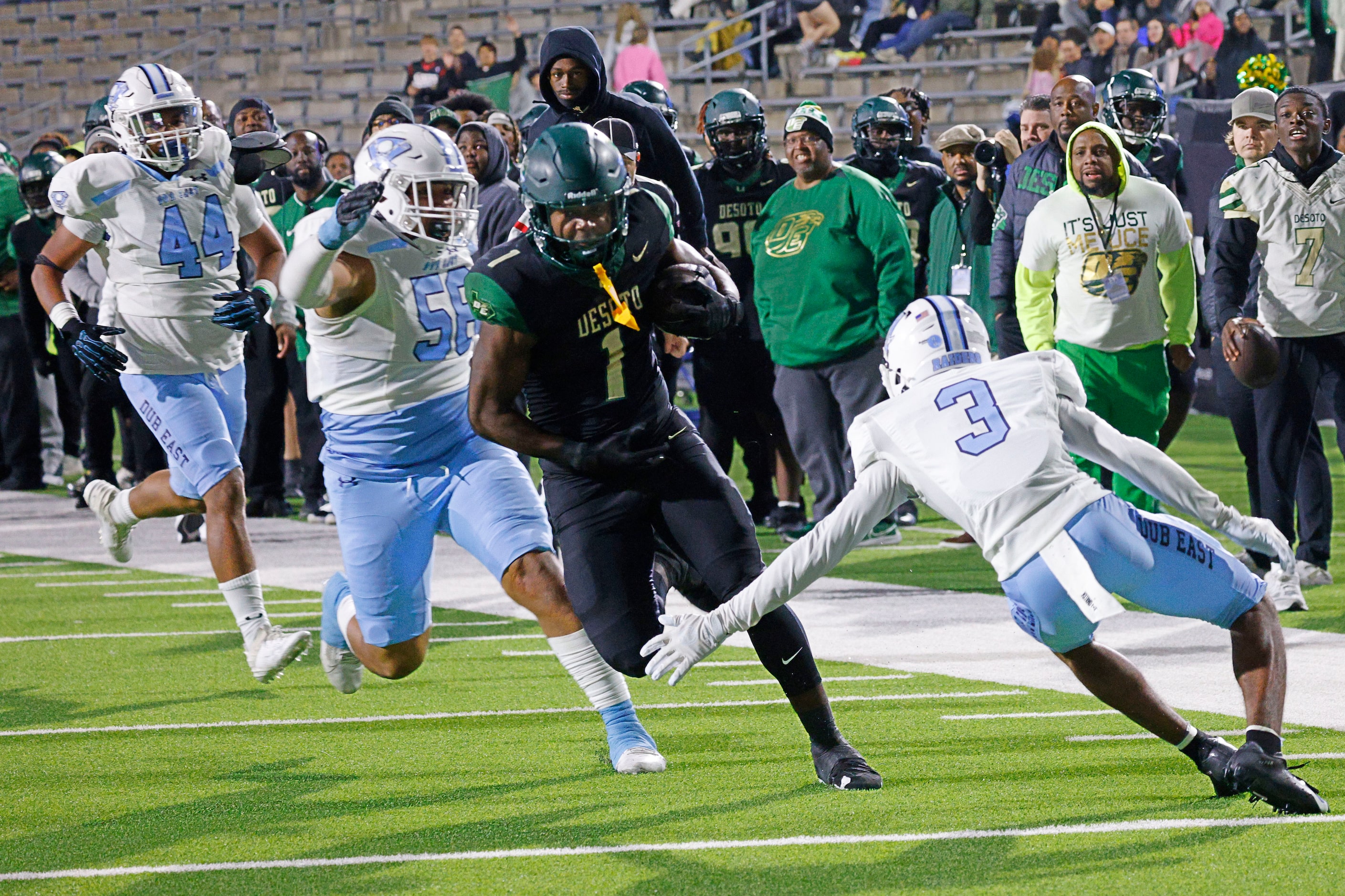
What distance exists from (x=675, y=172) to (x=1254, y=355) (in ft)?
8.04

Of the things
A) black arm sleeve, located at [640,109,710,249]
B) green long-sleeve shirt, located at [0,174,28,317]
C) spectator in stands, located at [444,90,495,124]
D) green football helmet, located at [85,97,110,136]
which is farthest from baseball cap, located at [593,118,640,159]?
green long-sleeve shirt, located at [0,174,28,317]

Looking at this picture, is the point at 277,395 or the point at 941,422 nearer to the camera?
the point at 941,422

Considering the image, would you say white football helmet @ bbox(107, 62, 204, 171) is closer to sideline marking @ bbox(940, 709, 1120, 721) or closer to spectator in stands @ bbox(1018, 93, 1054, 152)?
sideline marking @ bbox(940, 709, 1120, 721)

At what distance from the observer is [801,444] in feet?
28.6

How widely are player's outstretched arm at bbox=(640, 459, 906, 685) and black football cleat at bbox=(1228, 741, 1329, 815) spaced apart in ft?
3.32

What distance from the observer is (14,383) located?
12.5 metres

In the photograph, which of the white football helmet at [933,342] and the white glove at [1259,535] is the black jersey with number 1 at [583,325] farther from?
the white glove at [1259,535]

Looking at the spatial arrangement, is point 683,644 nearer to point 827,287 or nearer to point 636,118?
point 636,118

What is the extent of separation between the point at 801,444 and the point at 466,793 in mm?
4349

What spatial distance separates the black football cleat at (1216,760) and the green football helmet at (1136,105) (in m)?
4.47

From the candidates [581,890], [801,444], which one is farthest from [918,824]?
[801,444]

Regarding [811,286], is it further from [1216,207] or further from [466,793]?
[466,793]

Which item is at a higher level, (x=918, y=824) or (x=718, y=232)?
(x=718, y=232)

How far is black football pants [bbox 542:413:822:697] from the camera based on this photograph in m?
4.57
